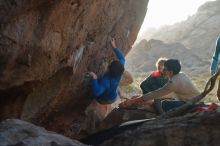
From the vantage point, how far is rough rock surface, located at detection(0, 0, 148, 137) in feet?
35.6

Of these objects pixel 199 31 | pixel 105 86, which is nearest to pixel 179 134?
pixel 105 86

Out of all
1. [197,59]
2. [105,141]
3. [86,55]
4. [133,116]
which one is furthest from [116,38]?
[197,59]

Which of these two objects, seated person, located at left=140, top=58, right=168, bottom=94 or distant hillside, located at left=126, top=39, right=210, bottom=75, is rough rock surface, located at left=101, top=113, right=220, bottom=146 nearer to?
seated person, located at left=140, top=58, right=168, bottom=94

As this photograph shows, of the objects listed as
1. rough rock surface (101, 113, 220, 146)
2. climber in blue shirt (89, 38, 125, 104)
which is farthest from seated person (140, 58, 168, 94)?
rough rock surface (101, 113, 220, 146)

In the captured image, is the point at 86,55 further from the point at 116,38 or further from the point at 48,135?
the point at 48,135

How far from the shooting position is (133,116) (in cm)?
1387

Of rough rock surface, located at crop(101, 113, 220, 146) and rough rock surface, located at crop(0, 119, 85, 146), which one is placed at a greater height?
rough rock surface, located at crop(0, 119, 85, 146)

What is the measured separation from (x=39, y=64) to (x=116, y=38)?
16.4ft

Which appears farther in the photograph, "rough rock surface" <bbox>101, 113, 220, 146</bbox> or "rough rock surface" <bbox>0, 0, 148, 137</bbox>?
"rough rock surface" <bbox>0, 0, 148, 137</bbox>

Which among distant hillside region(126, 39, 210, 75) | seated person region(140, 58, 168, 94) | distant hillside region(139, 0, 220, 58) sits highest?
distant hillside region(139, 0, 220, 58)

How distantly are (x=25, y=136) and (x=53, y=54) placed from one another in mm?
4254

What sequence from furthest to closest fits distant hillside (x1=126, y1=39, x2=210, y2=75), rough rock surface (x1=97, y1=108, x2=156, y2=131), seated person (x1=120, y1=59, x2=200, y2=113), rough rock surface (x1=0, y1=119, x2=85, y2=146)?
distant hillside (x1=126, y1=39, x2=210, y2=75) < rough rock surface (x1=97, y1=108, x2=156, y2=131) < seated person (x1=120, y1=59, x2=200, y2=113) < rough rock surface (x1=0, y1=119, x2=85, y2=146)

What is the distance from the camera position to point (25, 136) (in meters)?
8.23

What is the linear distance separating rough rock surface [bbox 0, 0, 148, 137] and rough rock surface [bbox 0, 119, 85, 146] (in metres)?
2.61
